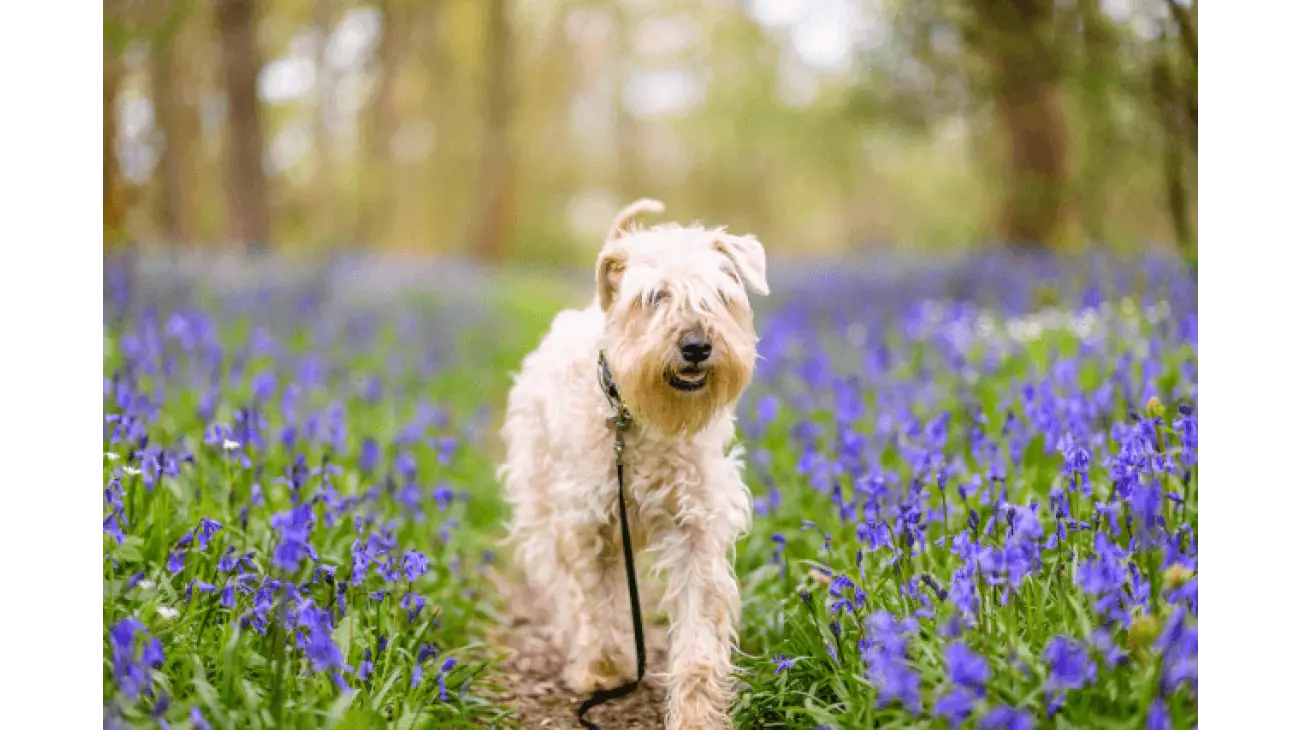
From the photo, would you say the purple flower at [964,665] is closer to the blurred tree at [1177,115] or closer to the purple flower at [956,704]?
the purple flower at [956,704]

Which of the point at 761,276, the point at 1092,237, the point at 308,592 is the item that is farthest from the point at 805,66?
the point at 308,592

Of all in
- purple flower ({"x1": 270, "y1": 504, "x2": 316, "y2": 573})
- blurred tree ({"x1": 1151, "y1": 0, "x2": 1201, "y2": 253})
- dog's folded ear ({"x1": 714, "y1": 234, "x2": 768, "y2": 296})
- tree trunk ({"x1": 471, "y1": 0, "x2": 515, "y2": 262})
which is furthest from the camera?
tree trunk ({"x1": 471, "y1": 0, "x2": 515, "y2": 262})

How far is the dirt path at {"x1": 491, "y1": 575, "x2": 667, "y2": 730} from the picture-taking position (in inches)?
150

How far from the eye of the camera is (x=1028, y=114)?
1237 cm

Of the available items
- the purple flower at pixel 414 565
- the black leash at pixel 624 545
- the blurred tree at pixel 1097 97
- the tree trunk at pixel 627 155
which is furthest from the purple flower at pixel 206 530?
the tree trunk at pixel 627 155

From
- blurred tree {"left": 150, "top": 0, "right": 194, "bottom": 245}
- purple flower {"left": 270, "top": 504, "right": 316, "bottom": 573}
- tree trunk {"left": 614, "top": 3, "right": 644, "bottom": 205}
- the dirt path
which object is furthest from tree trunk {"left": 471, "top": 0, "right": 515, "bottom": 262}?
purple flower {"left": 270, "top": 504, "right": 316, "bottom": 573}

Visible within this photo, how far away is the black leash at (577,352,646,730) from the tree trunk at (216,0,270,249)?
13.6 m

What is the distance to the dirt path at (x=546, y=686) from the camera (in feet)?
→ 12.5

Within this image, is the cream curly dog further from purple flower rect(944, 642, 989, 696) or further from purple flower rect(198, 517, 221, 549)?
purple flower rect(944, 642, 989, 696)

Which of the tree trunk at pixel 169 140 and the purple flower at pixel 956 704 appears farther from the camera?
the tree trunk at pixel 169 140

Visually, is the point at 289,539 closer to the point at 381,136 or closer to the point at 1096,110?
the point at 1096,110

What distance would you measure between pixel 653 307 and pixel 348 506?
1768 mm

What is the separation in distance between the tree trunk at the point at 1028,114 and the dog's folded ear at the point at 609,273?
5079 mm
